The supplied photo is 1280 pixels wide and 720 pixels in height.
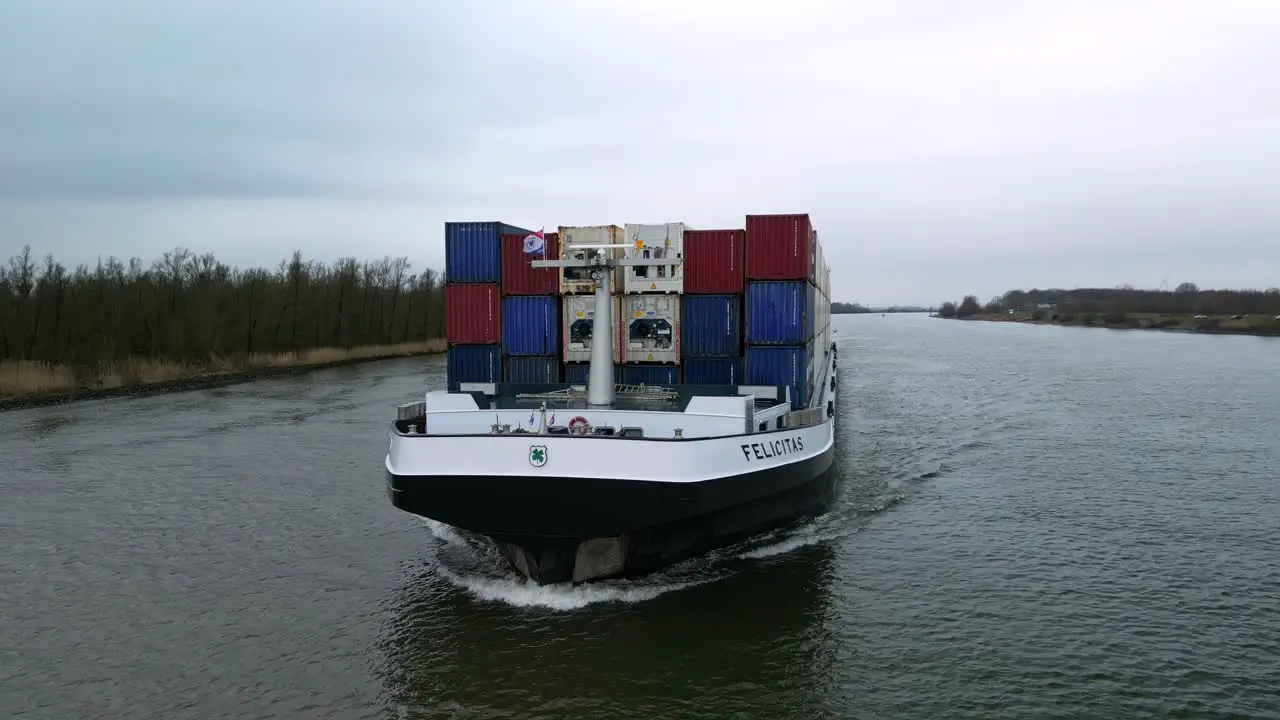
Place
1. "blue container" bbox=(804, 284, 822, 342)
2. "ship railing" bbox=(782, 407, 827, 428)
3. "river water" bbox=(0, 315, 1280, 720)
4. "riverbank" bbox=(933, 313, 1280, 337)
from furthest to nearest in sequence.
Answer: "riverbank" bbox=(933, 313, 1280, 337), "blue container" bbox=(804, 284, 822, 342), "ship railing" bbox=(782, 407, 827, 428), "river water" bbox=(0, 315, 1280, 720)

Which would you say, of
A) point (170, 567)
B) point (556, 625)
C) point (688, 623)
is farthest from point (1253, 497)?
point (170, 567)

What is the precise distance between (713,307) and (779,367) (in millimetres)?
1746

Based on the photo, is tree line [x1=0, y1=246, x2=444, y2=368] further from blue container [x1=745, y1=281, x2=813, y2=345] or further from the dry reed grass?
blue container [x1=745, y1=281, x2=813, y2=345]

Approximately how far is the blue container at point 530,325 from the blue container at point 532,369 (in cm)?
13

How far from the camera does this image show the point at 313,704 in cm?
876

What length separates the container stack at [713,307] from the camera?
15984 millimetres

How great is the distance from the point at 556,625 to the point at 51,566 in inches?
341

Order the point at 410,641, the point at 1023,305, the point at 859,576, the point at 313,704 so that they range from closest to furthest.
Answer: the point at 313,704
the point at 410,641
the point at 859,576
the point at 1023,305

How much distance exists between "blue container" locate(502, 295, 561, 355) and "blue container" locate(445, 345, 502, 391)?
46cm

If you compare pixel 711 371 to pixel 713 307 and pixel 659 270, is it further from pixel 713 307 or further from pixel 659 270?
pixel 659 270

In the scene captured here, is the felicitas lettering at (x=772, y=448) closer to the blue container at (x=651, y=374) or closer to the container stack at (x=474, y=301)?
the blue container at (x=651, y=374)

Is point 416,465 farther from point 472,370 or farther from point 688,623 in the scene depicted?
point 472,370

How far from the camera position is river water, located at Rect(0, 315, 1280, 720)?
29.5 ft

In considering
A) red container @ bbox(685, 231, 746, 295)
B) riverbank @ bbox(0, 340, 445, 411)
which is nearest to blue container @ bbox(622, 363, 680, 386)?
red container @ bbox(685, 231, 746, 295)
